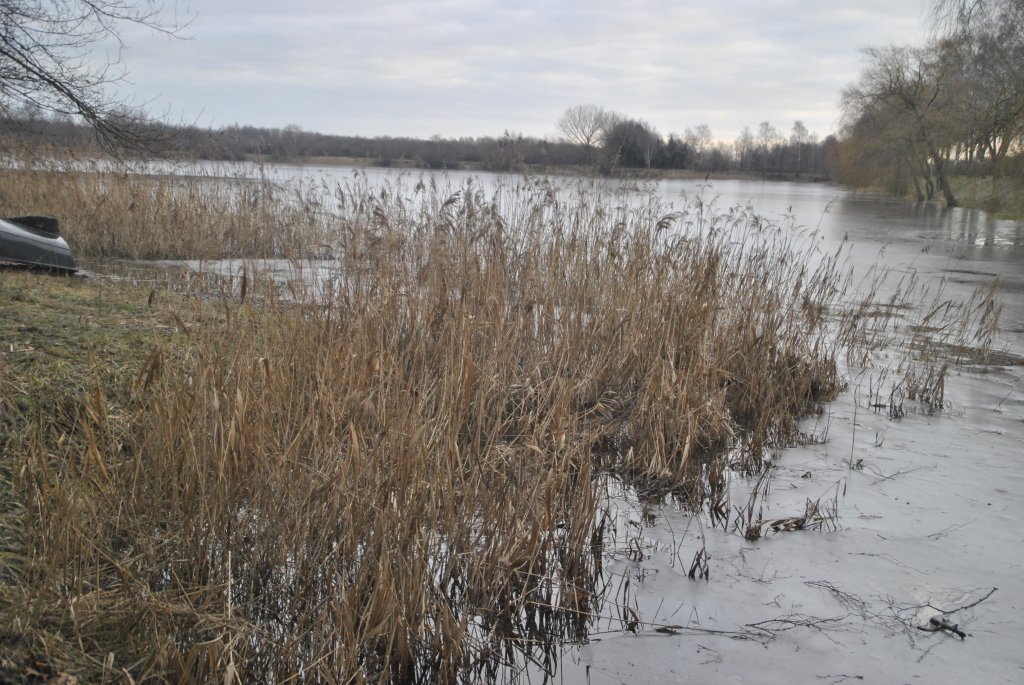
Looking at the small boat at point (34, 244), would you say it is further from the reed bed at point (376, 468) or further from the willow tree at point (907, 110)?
the willow tree at point (907, 110)

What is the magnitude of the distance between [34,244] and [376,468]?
493 centimetres

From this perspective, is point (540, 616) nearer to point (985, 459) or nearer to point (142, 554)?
point (142, 554)

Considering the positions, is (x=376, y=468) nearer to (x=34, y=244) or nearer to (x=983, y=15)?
(x=34, y=244)

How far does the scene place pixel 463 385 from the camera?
303 centimetres

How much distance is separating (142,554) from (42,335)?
2643 mm

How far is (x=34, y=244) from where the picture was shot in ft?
19.5

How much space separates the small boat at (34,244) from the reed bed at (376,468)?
7.65ft

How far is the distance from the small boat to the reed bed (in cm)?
233

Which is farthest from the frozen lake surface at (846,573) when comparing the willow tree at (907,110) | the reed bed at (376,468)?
the willow tree at (907,110)

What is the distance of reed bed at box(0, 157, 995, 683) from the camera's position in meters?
2.11

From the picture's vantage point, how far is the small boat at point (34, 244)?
226 inches

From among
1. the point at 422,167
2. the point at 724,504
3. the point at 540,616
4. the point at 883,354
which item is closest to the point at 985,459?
the point at 724,504

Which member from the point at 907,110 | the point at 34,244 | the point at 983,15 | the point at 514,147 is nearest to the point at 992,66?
the point at 983,15

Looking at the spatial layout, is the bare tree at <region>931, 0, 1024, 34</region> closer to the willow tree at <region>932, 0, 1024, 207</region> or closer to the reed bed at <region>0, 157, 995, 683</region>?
the willow tree at <region>932, 0, 1024, 207</region>
